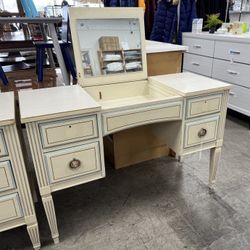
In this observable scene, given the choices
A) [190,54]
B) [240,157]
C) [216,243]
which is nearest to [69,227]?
[216,243]

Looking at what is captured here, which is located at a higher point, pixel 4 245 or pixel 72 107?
pixel 72 107

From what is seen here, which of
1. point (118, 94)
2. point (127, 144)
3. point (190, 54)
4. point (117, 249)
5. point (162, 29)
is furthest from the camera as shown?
point (190, 54)

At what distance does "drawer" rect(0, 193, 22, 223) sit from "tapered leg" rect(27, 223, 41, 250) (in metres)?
0.10

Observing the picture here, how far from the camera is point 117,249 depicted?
3.79ft

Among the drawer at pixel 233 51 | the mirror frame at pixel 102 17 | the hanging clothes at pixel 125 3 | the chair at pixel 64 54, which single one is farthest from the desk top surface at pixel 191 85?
the hanging clothes at pixel 125 3

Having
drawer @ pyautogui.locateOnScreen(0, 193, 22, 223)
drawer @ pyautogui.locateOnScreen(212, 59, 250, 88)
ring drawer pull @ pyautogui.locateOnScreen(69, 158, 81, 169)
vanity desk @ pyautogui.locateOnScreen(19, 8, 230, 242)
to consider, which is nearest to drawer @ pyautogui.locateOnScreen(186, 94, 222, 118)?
vanity desk @ pyautogui.locateOnScreen(19, 8, 230, 242)

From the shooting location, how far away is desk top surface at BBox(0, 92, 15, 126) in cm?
87

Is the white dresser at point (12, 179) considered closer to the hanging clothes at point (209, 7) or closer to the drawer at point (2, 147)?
the drawer at point (2, 147)

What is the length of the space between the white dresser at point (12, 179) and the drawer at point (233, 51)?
6.62 feet

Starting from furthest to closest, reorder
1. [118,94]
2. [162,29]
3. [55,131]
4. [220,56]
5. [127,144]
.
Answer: [162,29]
[220,56]
[127,144]
[118,94]
[55,131]

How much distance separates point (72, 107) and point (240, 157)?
149 cm

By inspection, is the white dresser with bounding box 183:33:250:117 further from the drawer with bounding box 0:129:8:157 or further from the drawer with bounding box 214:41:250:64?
the drawer with bounding box 0:129:8:157

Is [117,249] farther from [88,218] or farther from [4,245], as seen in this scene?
[4,245]

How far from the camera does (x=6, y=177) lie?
95 cm
